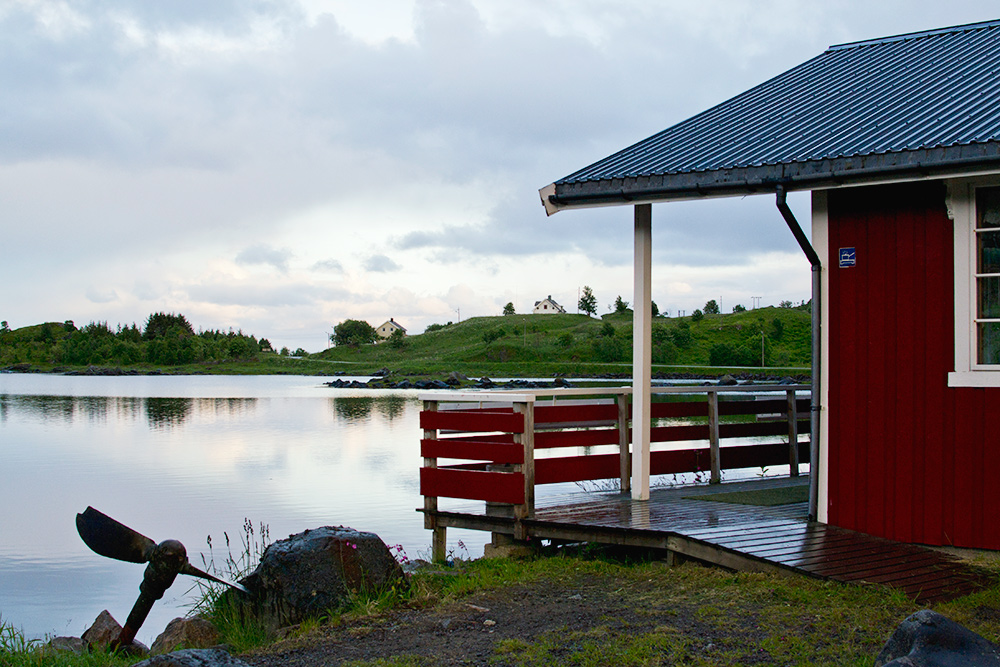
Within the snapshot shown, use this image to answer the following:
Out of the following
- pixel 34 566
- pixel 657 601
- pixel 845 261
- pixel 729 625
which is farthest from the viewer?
pixel 34 566

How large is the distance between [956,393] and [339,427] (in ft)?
78.2

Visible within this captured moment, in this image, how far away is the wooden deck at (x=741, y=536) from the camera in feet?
19.5

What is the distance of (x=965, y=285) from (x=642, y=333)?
8.71 feet

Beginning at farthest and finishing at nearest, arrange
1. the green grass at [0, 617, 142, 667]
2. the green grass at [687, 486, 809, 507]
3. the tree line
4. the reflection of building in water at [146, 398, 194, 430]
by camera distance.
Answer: the tree line
the reflection of building in water at [146, 398, 194, 430]
the green grass at [687, 486, 809, 507]
the green grass at [0, 617, 142, 667]

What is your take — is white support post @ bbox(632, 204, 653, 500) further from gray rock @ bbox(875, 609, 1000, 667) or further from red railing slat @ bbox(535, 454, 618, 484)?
gray rock @ bbox(875, 609, 1000, 667)

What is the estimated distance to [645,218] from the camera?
7945 millimetres

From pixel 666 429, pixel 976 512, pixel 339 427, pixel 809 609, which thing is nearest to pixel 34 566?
pixel 666 429

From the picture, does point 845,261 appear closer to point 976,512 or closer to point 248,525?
point 976,512

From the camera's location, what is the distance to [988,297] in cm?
656

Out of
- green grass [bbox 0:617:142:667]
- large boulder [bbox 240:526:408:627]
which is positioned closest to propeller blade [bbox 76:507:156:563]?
green grass [bbox 0:617:142:667]

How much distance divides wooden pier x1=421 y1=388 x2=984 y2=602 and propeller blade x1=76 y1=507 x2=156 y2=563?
8.80 feet

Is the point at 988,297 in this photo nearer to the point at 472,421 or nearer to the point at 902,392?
the point at 902,392

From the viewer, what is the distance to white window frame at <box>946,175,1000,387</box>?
6566mm

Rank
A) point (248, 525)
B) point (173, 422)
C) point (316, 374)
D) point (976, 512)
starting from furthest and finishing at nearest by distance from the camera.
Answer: point (316, 374) → point (173, 422) → point (248, 525) → point (976, 512)
